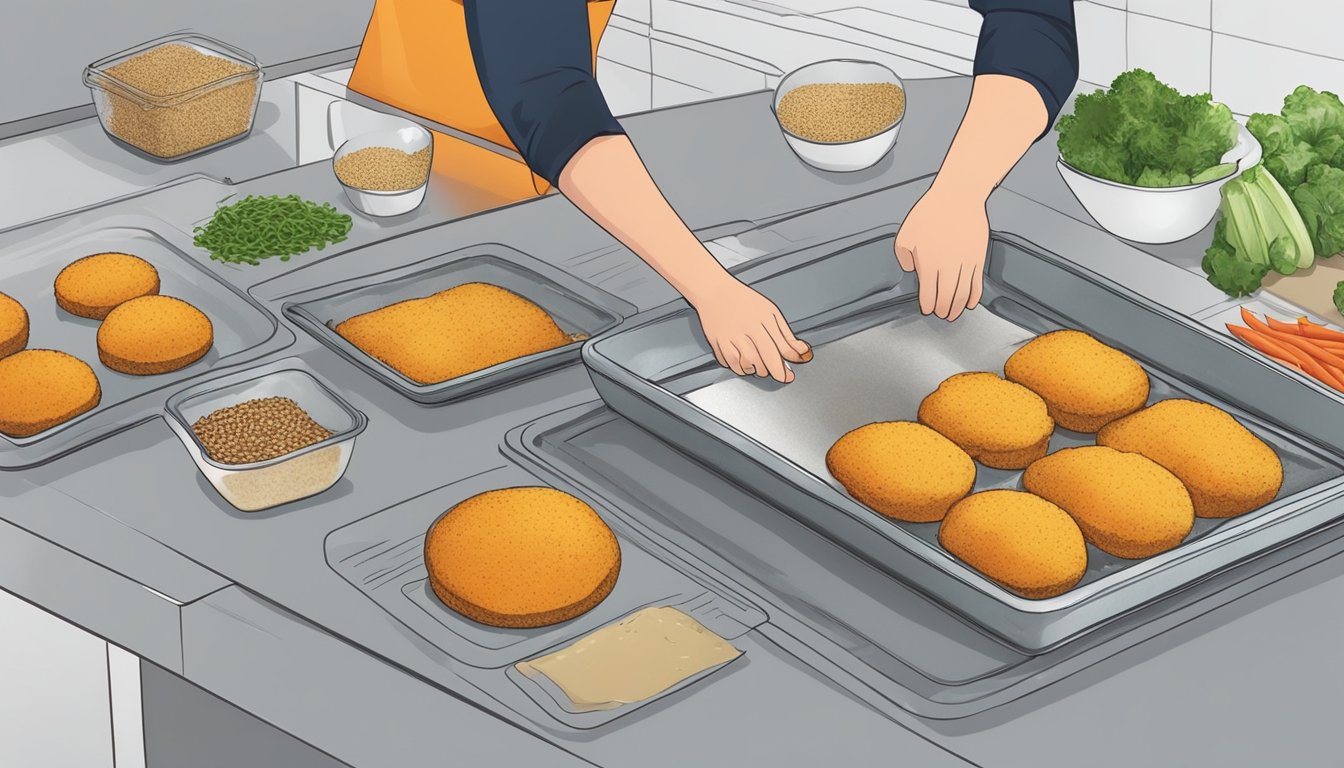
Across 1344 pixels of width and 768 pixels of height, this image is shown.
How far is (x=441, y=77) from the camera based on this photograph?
1.99 meters

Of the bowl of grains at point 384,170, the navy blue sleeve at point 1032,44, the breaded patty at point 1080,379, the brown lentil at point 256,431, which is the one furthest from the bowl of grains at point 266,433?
the navy blue sleeve at point 1032,44

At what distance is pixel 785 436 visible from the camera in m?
1.28

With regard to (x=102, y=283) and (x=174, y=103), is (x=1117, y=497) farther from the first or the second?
(x=174, y=103)

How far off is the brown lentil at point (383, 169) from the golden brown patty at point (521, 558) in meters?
0.68

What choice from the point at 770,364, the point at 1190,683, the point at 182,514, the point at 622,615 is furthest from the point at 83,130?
the point at 1190,683

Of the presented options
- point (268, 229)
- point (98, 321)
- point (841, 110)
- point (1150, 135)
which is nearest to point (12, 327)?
point (98, 321)

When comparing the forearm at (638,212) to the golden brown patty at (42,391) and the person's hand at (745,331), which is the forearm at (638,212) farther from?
the golden brown patty at (42,391)

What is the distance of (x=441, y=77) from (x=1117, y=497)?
116cm

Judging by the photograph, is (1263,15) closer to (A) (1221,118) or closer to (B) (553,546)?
(A) (1221,118)

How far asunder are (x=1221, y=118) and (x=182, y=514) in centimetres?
115

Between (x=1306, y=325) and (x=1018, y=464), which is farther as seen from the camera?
(x=1306, y=325)

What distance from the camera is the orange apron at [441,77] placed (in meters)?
1.89

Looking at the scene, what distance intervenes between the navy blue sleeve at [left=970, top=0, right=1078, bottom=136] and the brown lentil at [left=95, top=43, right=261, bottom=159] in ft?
3.16

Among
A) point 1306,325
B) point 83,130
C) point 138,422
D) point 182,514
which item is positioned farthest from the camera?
point 83,130
